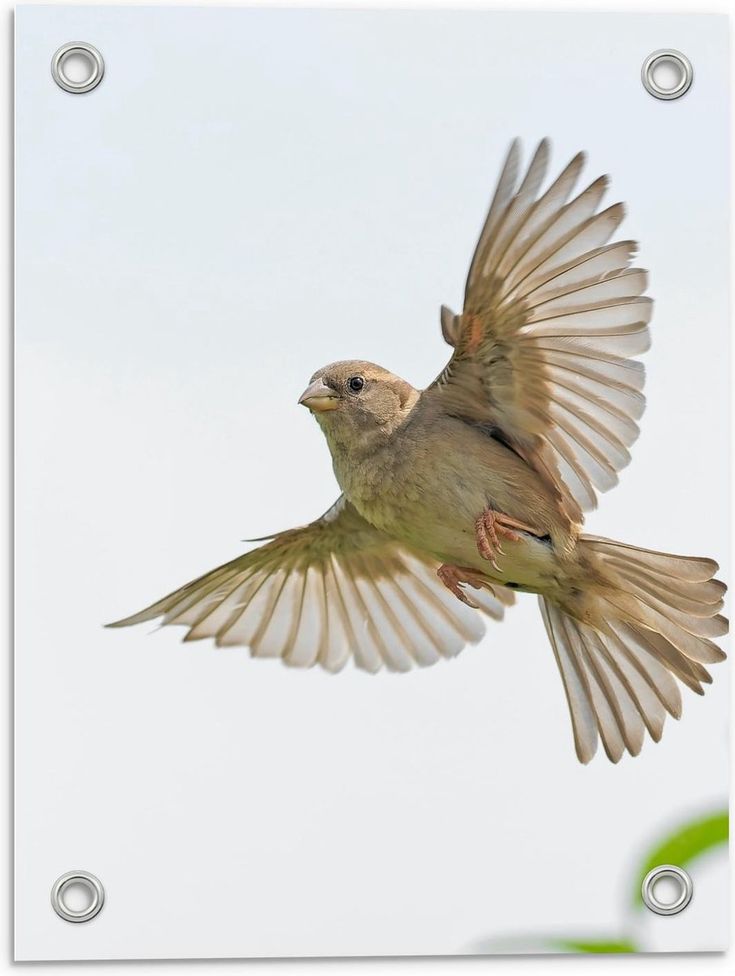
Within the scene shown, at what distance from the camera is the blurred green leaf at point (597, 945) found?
310 cm

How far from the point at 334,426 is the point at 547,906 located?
1.08 meters

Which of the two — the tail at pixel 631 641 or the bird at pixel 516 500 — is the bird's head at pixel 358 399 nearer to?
the bird at pixel 516 500

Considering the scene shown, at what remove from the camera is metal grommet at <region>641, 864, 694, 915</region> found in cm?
322

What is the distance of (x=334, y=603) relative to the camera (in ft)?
11.9

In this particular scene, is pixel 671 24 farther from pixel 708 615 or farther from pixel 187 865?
pixel 187 865

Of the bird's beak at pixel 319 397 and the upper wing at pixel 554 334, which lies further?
the bird's beak at pixel 319 397

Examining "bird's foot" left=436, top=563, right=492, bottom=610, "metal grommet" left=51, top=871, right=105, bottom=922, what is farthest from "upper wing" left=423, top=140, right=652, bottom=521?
"metal grommet" left=51, top=871, right=105, bottom=922

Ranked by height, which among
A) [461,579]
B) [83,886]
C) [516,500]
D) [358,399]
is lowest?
[83,886]

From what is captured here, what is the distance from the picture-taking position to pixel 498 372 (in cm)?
307

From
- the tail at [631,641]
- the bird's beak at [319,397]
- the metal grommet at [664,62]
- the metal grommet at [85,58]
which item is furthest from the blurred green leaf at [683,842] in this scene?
the metal grommet at [85,58]

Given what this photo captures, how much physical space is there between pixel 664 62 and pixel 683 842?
5.35ft

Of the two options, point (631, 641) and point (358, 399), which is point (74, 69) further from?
point (631, 641)

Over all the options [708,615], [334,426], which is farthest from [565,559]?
[334,426]

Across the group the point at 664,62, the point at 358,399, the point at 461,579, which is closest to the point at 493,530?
the point at 461,579
